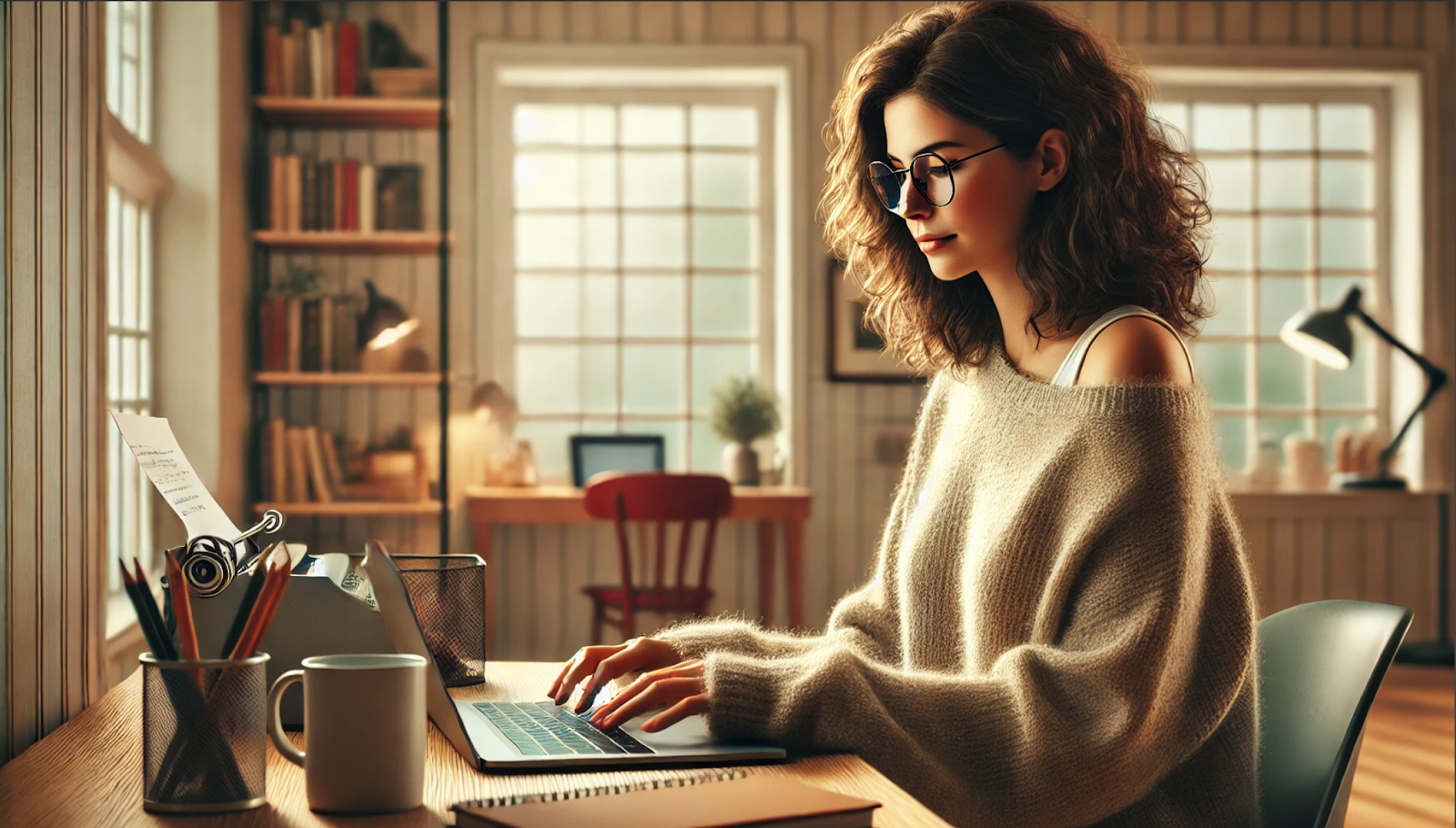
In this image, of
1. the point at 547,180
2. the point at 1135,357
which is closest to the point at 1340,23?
the point at 547,180

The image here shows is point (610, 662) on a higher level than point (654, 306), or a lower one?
lower

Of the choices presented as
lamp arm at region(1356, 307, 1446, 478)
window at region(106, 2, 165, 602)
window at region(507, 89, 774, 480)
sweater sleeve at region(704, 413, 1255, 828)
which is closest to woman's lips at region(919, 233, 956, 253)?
sweater sleeve at region(704, 413, 1255, 828)

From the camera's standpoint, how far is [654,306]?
4594 millimetres

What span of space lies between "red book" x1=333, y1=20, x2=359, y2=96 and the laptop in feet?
10.4

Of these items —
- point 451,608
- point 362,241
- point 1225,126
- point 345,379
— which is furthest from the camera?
point 1225,126

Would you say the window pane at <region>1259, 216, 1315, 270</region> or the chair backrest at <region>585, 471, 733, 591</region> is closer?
the chair backrest at <region>585, 471, 733, 591</region>

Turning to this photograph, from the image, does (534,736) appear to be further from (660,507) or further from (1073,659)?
(660,507)

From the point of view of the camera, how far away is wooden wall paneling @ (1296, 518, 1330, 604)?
15.2ft

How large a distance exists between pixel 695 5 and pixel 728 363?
1.37 m

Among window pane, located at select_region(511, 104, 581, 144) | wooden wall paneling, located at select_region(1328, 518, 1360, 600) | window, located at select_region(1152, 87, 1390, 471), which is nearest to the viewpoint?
window pane, located at select_region(511, 104, 581, 144)

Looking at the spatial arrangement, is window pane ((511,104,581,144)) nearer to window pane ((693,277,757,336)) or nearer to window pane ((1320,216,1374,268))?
window pane ((693,277,757,336))

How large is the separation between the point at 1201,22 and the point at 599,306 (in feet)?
8.59

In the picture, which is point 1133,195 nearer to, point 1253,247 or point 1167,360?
point 1167,360

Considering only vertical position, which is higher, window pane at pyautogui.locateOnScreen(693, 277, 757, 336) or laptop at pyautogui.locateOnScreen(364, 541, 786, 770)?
window pane at pyautogui.locateOnScreen(693, 277, 757, 336)
